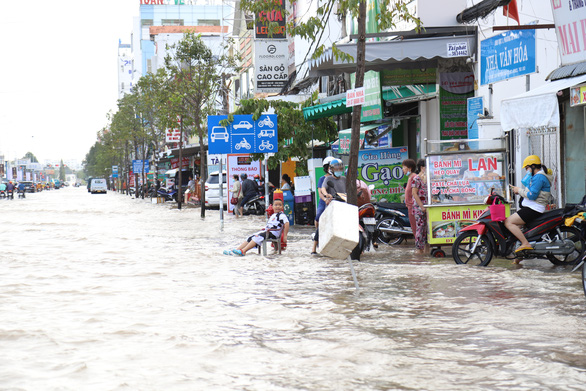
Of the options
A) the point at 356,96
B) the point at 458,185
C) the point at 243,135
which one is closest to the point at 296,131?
the point at 243,135

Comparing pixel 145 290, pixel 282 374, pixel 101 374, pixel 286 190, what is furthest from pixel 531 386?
pixel 286 190

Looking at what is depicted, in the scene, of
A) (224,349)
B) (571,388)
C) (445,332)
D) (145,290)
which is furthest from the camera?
(145,290)

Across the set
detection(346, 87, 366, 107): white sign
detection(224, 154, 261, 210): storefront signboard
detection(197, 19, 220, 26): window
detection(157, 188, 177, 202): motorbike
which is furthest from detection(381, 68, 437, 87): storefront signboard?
detection(197, 19, 220, 26): window

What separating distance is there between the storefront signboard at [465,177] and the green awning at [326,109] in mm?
8088

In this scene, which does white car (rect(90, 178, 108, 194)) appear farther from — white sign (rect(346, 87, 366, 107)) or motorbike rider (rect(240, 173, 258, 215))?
white sign (rect(346, 87, 366, 107))

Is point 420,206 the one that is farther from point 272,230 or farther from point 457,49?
point 457,49

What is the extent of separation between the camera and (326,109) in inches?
910

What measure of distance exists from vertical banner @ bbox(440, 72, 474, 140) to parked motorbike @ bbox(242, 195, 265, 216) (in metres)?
13.4

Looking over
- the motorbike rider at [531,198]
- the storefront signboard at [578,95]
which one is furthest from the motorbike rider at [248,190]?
the storefront signboard at [578,95]

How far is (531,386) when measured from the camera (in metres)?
5.30

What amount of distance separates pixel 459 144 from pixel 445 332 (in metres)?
7.73

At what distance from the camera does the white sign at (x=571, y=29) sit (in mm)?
12883

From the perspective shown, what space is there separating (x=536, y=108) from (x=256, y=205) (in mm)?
20256

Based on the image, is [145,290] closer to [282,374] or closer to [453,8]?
[282,374]
